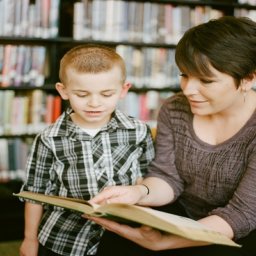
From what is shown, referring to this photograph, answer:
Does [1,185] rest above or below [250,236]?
below

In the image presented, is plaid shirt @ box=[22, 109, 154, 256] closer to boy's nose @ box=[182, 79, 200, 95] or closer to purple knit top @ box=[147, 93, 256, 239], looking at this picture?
purple knit top @ box=[147, 93, 256, 239]

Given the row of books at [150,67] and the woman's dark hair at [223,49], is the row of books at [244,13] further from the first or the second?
the woman's dark hair at [223,49]

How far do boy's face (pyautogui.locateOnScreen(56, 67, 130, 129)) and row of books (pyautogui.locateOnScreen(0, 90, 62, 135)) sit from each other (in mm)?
1272

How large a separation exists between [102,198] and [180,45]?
0.53 m

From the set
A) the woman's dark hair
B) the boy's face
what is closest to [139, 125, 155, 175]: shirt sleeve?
the boy's face

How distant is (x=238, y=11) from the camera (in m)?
3.11

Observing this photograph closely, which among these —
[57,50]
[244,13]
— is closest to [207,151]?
[57,50]

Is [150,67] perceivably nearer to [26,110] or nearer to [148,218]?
[26,110]

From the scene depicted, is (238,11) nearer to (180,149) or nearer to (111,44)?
(111,44)

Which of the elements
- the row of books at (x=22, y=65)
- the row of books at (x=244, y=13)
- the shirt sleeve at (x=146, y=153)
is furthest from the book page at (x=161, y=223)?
the row of books at (x=244, y=13)

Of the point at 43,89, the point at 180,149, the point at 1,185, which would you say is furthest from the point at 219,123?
the point at 1,185

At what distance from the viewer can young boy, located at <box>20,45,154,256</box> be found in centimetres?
146

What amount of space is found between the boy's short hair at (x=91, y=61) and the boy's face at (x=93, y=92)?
0.6 inches

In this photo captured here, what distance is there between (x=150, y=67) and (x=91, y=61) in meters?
1.56
